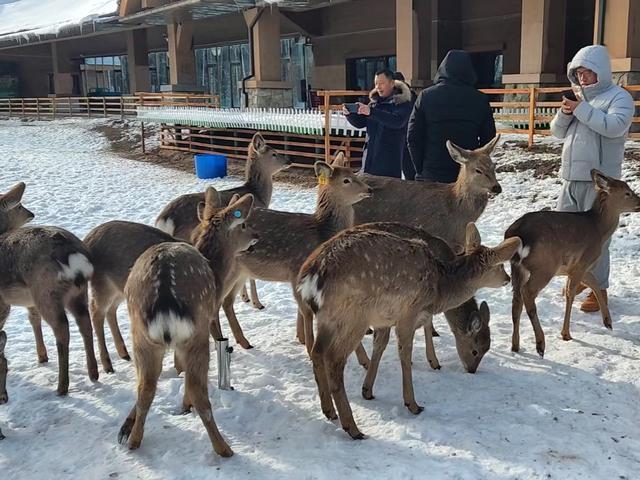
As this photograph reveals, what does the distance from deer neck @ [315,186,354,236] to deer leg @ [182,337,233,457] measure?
1812mm

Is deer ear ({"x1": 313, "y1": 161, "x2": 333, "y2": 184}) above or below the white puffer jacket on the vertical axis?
below

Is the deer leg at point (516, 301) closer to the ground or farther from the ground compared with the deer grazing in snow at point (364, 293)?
closer to the ground

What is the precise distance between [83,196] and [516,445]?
1066 centimetres

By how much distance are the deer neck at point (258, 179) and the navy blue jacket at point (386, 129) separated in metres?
1.19

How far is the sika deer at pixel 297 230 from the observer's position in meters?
4.94

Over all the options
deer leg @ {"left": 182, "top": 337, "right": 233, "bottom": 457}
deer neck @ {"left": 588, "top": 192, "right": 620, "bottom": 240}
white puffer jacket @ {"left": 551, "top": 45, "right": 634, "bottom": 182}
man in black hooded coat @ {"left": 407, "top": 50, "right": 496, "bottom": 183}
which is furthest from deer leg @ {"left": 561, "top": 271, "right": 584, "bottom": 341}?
deer leg @ {"left": 182, "top": 337, "right": 233, "bottom": 457}

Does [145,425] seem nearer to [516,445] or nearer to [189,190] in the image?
[516,445]

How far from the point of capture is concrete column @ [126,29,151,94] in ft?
94.0

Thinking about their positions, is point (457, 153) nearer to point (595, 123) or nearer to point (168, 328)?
point (595, 123)

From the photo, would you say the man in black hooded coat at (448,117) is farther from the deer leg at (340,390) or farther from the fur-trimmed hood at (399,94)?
the deer leg at (340,390)

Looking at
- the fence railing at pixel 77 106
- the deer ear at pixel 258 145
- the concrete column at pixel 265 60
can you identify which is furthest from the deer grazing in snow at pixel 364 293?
the fence railing at pixel 77 106

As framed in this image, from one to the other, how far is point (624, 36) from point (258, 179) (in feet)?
27.0

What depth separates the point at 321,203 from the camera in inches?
210

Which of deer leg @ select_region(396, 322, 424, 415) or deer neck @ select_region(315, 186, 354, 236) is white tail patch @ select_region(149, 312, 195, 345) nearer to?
deer leg @ select_region(396, 322, 424, 415)
